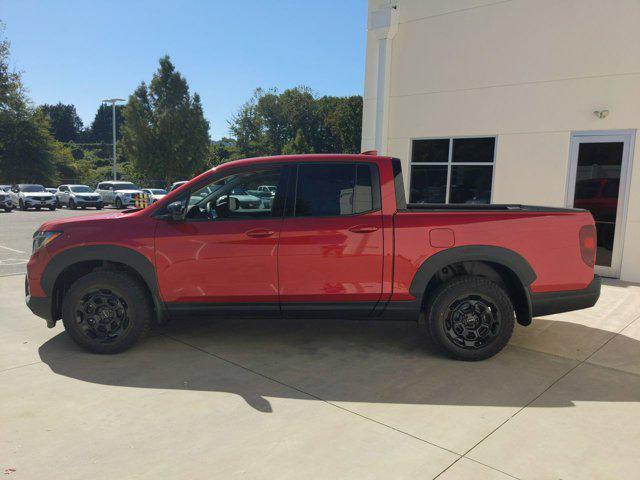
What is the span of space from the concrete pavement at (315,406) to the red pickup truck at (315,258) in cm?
44

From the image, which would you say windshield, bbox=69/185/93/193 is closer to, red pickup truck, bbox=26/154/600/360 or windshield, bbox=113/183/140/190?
windshield, bbox=113/183/140/190

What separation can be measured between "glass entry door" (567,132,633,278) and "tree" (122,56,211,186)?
1279 inches

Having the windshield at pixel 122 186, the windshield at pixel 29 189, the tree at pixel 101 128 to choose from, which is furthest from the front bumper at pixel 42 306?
the tree at pixel 101 128

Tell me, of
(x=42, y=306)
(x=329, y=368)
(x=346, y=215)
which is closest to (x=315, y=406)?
(x=329, y=368)

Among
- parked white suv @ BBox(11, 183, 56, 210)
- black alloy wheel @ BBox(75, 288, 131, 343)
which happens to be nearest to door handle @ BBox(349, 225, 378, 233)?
black alloy wheel @ BBox(75, 288, 131, 343)

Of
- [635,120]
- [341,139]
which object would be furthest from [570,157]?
[341,139]

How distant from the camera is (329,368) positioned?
439cm

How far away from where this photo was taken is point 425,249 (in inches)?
174

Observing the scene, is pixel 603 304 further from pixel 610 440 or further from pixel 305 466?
pixel 305 466

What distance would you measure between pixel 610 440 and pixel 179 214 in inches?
149

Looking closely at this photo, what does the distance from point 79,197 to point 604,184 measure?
27.6 metres

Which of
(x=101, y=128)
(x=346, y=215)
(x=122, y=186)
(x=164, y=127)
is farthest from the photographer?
(x=101, y=128)

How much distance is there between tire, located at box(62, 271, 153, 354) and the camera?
4.56 meters

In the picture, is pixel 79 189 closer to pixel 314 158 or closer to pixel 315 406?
pixel 314 158
